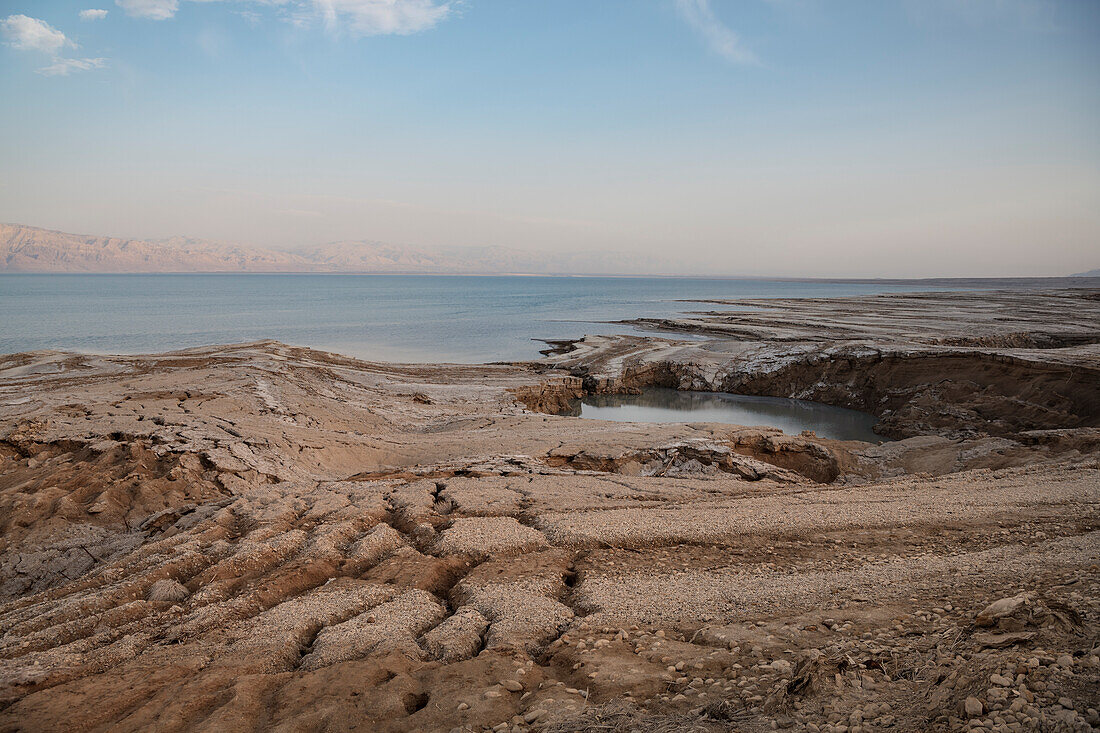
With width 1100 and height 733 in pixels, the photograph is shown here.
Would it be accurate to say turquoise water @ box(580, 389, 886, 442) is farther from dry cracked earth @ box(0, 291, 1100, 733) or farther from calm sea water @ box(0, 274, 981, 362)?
calm sea water @ box(0, 274, 981, 362)

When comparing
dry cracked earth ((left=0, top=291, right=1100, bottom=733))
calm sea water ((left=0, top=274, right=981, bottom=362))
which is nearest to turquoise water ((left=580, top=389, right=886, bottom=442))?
dry cracked earth ((left=0, top=291, right=1100, bottom=733))

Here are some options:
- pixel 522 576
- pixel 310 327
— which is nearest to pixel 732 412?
pixel 522 576

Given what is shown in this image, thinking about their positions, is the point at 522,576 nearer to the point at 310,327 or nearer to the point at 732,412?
the point at 732,412

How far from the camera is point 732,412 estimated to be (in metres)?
25.1

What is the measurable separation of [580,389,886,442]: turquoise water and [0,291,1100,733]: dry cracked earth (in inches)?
271

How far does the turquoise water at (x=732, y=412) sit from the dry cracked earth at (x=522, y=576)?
22.6 ft

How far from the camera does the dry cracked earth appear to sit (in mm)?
3668

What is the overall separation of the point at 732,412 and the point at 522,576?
2082 centimetres

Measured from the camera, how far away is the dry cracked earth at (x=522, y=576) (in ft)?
12.0

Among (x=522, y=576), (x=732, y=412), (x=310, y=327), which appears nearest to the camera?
(x=522, y=576)

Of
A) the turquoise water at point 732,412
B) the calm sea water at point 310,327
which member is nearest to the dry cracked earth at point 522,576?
the turquoise water at point 732,412

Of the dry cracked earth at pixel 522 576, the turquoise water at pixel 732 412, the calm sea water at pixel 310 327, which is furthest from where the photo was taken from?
the calm sea water at pixel 310 327

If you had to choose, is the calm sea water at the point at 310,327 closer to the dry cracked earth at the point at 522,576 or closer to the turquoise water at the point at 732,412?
the turquoise water at the point at 732,412

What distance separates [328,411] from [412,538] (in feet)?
32.5
